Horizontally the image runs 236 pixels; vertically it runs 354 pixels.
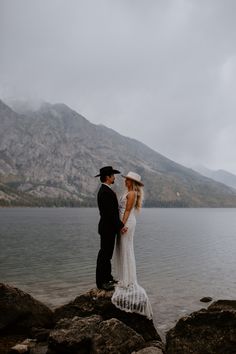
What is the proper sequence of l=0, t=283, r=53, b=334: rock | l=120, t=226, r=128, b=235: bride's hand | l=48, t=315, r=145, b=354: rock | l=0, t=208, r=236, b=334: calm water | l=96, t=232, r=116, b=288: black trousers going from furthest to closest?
l=0, t=208, r=236, b=334: calm water, l=0, t=283, r=53, b=334: rock, l=96, t=232, r=116, b=288: black trousers, l=120, t=226, r=128, b=235: bride's hand, l=48, t=315, r=145, b=354: rock

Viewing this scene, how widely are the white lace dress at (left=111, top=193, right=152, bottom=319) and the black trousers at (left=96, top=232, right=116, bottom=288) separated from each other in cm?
33

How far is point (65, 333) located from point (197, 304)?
15685mm

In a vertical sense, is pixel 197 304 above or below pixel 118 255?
below

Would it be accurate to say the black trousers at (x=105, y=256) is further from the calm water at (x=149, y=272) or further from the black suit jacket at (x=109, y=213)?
the calm water at (x=149, y=272)

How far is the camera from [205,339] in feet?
38.8

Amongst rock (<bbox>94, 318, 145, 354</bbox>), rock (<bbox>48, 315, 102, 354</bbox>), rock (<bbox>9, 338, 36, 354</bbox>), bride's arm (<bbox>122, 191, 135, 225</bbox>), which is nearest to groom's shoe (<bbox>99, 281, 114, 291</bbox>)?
rock (<bbox>48, 315, 102, 354</bbox>)

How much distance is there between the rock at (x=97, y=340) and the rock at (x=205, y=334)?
4.15ft

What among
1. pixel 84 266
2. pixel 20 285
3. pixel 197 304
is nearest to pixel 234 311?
pixel 197 304

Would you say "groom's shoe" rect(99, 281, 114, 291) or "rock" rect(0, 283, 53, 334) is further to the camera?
"rock" rect(0, 283, 53, 334)

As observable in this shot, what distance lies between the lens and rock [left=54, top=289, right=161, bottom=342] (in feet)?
47.3

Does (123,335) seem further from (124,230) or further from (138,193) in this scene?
(138,193)

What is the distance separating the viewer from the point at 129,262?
14.6m

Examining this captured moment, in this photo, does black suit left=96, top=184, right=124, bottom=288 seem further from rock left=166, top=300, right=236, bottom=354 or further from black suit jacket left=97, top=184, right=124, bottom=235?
rock left=166, top=300, right=236, bottom=354

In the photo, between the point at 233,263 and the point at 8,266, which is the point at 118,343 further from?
the point at 233,263
